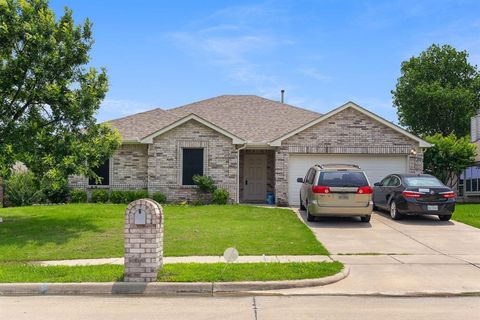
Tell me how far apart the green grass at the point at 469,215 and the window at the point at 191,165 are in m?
10.1

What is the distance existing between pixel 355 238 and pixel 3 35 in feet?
36.1

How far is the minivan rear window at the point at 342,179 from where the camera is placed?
1408cm

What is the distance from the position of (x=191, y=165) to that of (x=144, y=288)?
1294 cm

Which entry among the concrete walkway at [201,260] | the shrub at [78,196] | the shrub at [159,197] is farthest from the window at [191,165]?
the concrete walkway at [201,260]

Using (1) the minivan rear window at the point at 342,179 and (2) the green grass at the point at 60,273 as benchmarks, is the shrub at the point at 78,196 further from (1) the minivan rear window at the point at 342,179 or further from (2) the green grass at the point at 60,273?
(2) the green grass at the point at 60,273

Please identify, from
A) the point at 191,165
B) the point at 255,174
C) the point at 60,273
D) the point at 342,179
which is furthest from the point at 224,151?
the point at 60,273

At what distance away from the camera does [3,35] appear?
13078 millimetres

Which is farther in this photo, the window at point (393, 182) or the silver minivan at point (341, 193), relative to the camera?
the window at point (393, 182)

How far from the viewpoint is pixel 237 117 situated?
24656mm

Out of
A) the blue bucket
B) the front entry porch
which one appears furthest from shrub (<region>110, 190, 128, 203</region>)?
the blue bucket

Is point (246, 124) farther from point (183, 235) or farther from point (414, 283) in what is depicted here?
point (414, 283)

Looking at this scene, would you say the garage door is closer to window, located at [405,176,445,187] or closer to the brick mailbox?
window, located at [405,176,445,187]

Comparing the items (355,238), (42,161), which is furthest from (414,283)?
(42,161)

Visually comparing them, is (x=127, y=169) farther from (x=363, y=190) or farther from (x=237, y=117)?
(x=363, y=190)
